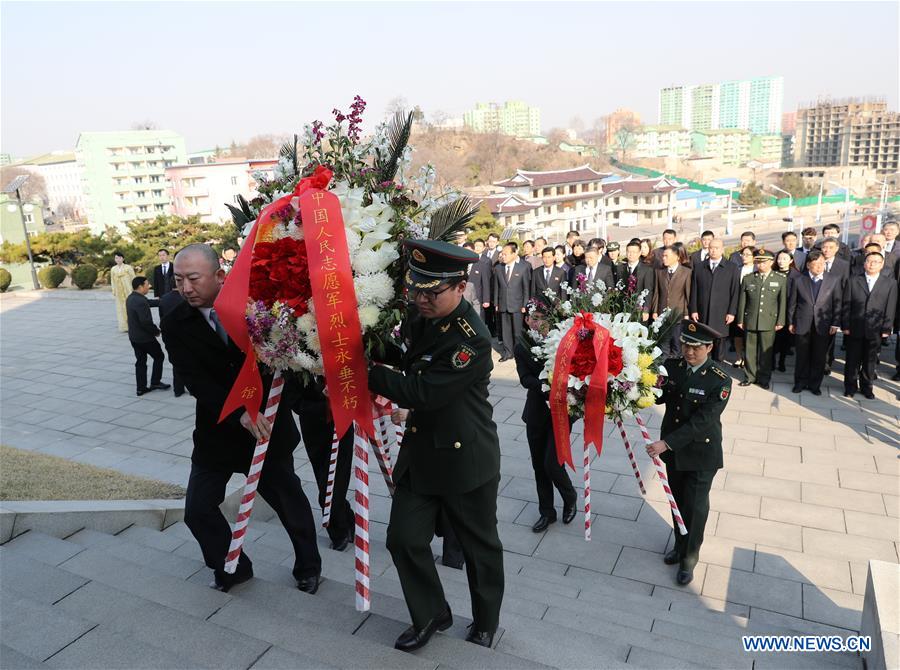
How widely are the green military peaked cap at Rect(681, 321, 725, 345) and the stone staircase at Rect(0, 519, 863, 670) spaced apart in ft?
5.42

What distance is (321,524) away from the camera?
4961 millimetres

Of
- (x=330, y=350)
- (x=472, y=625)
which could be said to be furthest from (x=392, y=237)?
(x=472, y=625)

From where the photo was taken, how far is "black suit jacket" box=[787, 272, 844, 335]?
7.97m

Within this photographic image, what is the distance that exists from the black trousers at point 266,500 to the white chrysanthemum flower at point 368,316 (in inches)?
42.5

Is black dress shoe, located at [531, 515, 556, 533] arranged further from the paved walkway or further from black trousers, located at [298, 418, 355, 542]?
black trousers, located at [298, 418, 355, 542]

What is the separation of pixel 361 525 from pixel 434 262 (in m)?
1.40

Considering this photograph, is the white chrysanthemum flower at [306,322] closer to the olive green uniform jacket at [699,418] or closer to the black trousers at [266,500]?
the black trousers at [266,500]

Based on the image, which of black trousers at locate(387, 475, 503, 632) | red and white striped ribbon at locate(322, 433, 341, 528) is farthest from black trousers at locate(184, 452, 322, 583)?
black trousers at locate(387, 475, 503, 632)

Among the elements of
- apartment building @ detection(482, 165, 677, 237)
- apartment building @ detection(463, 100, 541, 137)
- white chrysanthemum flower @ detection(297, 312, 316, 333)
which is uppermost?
apartment building @ detection(463, 100, 541, 137)

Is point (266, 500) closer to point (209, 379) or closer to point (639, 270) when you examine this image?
point (209, 379)

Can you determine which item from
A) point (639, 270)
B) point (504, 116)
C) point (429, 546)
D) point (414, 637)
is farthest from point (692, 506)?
point (504, 116)

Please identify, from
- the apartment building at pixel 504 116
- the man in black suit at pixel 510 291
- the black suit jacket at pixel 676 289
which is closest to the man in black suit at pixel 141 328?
the man in black suit at pixel 510 291

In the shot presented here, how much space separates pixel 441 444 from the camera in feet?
9.80

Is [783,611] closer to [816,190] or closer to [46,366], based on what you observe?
[46,366]
